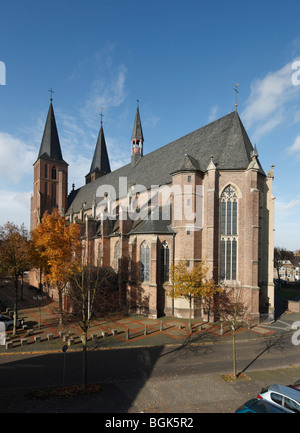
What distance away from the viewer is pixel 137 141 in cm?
4697

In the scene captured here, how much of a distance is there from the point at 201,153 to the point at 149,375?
22948mm

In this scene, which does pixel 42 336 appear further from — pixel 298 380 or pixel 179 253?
pixel 298 380

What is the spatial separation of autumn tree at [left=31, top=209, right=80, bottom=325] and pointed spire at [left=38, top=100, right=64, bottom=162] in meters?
30.3

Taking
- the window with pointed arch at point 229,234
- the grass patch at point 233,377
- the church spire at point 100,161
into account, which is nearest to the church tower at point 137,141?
the church spire at point 100,161

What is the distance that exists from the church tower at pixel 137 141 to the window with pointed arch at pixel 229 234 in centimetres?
2288

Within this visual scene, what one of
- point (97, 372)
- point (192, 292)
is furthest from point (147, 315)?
point (97, 372)

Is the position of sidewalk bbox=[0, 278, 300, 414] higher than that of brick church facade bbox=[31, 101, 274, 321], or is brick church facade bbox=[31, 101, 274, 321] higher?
brick church facade bbox=[31, 101, 274, 321]

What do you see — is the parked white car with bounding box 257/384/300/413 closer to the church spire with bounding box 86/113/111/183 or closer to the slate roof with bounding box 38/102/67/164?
the slate roof with bounding box 38/102/67/164

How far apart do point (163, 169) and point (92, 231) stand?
510 inches

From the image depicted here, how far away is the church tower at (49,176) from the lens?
52.5 m

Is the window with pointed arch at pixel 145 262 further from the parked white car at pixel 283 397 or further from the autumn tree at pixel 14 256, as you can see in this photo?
the parked white car at pixel 283 397

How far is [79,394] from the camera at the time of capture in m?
11.6

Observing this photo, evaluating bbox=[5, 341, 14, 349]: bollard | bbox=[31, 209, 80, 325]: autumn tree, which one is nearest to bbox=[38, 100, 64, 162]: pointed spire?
bbox=[31, 209, 80, 325]: autumn tree

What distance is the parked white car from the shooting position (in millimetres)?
9128
